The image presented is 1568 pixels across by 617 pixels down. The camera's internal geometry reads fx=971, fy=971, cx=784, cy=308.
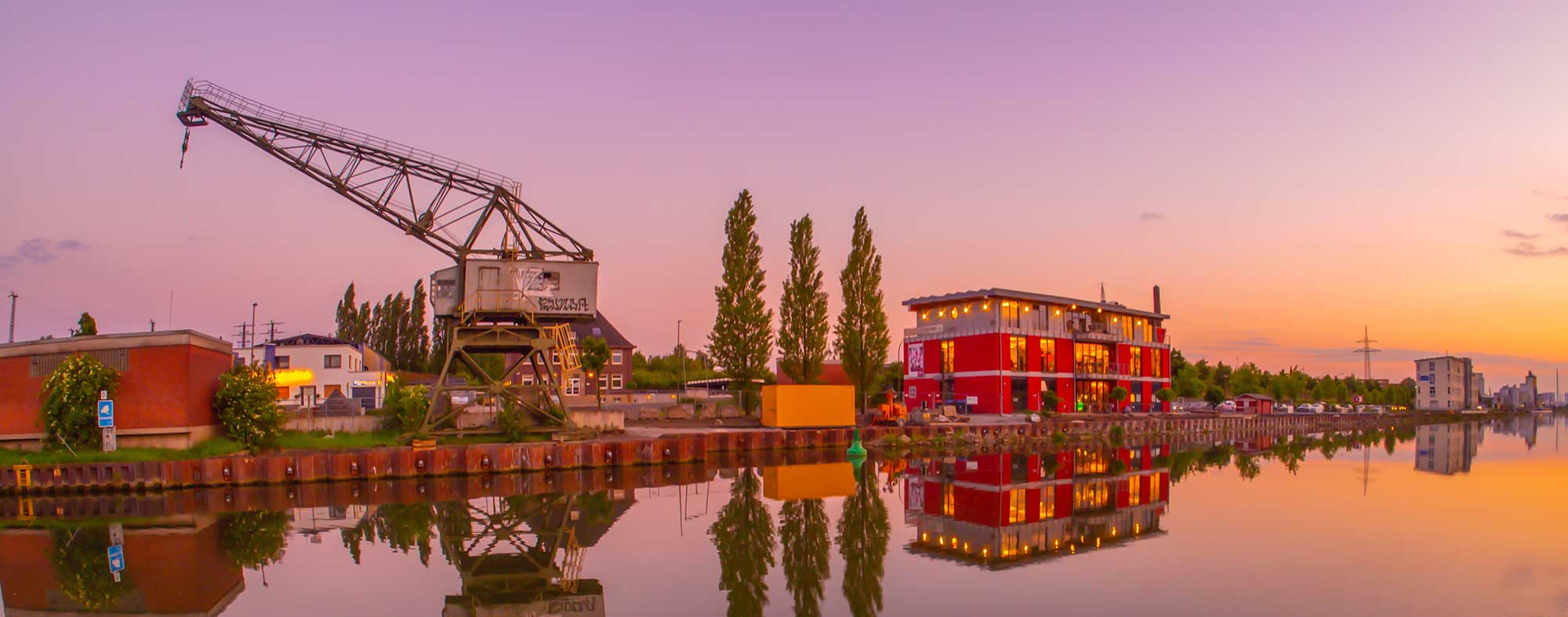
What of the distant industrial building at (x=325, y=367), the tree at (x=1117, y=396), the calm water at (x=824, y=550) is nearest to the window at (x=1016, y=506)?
the calm water at (x=824, y=550)

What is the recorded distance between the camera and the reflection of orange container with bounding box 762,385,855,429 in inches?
1831

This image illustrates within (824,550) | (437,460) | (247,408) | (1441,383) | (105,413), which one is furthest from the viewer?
(1441,383)

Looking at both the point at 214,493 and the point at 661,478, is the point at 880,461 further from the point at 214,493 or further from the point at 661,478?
the point at 214,493

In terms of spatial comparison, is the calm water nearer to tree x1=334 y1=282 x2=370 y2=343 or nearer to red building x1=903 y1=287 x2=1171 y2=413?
red building x1=903 y1=287 x2=1171 y2=413

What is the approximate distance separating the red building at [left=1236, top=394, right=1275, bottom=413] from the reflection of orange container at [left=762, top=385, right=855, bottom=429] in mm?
51958

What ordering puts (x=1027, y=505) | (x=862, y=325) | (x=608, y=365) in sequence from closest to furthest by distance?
(x=1027, y=505) < (x=862, y=325) < (x=608, y=365)

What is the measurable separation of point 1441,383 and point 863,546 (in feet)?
468

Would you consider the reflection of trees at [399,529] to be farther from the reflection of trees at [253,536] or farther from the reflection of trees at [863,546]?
the reflection of trees at [863,546]

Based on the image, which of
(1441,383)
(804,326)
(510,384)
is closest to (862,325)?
(804,326)

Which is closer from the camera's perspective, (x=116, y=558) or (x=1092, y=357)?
(x=116, y=558)

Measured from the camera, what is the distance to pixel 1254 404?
86.5 m

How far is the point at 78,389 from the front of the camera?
2852cm

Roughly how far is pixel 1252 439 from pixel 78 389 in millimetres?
63010

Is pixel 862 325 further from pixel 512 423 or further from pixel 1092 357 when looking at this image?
pixel 512 423
